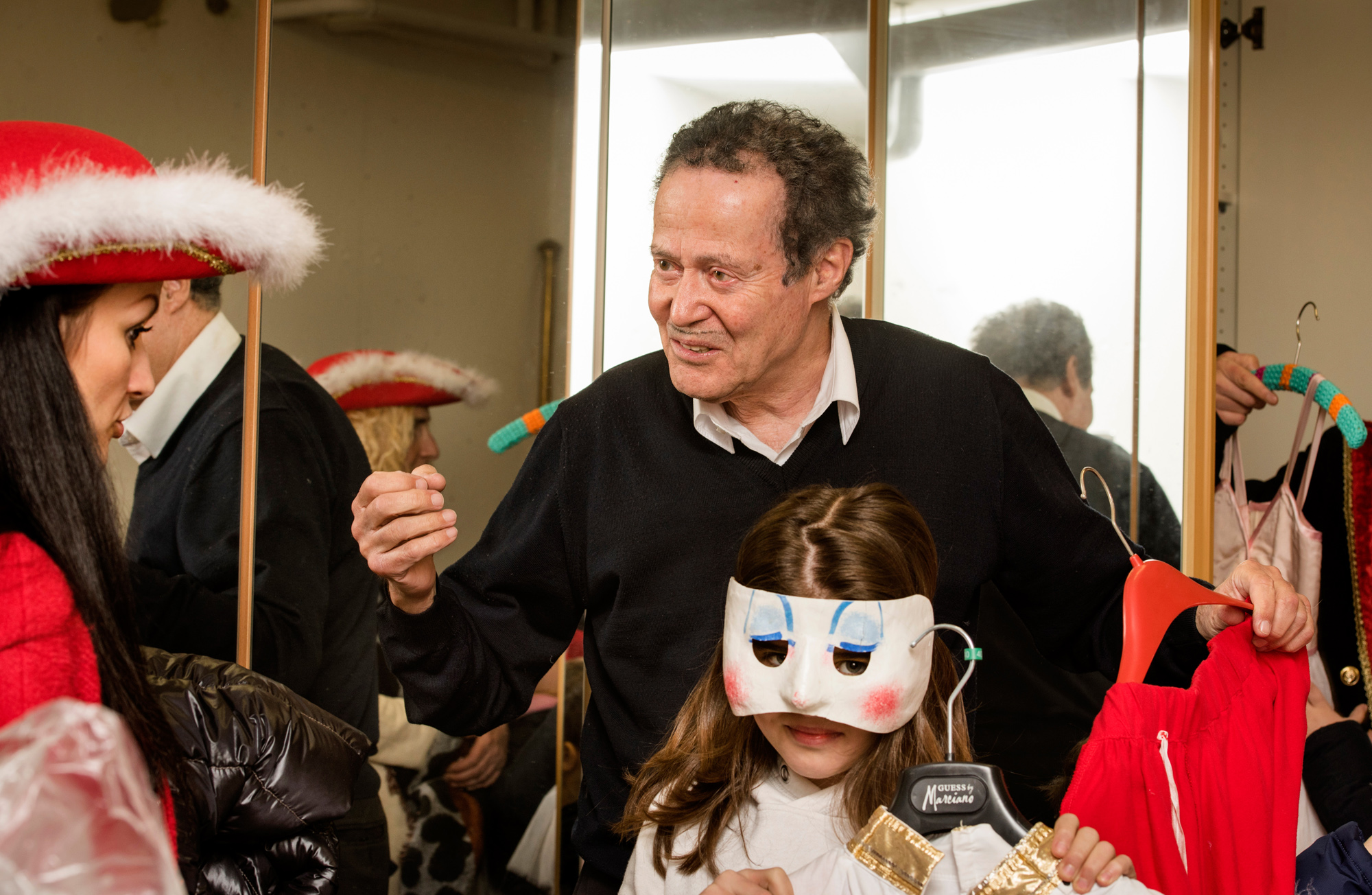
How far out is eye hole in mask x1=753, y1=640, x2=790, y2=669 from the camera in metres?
1.25

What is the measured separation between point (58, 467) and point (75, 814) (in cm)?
49

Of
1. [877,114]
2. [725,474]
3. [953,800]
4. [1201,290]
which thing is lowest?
[953,800]

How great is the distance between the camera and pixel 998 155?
7.94ft

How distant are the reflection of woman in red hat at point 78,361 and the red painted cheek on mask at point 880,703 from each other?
0.70 m

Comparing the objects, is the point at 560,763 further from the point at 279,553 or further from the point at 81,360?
the point at 81,360

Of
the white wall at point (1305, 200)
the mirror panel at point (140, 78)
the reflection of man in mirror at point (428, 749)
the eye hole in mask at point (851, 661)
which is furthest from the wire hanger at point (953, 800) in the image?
the white wall at point (1305, 200)

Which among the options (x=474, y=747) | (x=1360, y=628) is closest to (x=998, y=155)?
(x=1360, y=628)

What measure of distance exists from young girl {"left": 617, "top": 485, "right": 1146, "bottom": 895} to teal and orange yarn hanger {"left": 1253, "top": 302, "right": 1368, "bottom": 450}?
101 cm

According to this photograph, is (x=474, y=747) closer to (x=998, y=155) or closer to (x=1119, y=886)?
(x=1119, y=886)

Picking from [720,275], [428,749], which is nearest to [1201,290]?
[720,275]

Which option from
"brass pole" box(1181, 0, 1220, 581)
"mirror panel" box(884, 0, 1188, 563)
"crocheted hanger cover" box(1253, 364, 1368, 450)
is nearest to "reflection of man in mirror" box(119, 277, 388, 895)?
"mirror panel" box(884, 0, 1188, 563)

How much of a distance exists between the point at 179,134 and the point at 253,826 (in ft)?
4.32

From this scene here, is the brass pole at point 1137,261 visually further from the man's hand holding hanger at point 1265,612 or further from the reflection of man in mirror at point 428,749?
the reflection of man in mirror at point 428,749

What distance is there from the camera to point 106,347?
945 mm
